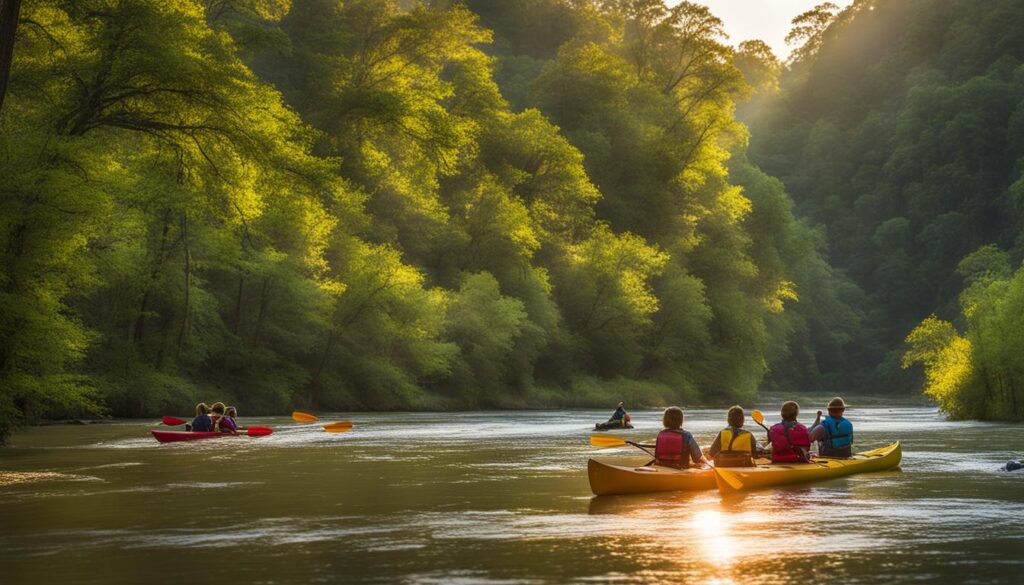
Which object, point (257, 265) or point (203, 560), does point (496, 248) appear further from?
point (203, 560)

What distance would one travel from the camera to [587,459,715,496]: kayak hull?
16.7 metres

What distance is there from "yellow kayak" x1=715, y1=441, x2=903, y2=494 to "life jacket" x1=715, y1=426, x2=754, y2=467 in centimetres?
24

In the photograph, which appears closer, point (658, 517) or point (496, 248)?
point (658, 517)

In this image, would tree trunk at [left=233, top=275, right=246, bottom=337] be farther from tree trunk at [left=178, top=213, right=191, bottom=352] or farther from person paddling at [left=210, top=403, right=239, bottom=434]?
person paddling at [left=210, top=403, right=239, bottom=434]

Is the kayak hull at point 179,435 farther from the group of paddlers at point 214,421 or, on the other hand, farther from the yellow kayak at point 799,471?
the yellow kayak at point 799,471

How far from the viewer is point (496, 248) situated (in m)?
59.1

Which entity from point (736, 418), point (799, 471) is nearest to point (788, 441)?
point (799, 471)

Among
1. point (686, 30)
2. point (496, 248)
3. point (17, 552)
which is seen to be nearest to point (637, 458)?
point (17, 552)

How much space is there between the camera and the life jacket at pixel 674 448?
17.8m

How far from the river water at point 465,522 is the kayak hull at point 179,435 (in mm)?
2397

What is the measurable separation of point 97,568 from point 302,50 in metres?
47.9

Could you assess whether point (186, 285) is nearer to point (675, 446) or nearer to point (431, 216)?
point (431, 216)

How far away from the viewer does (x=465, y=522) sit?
1418 centimetres

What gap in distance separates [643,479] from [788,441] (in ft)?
10.9
